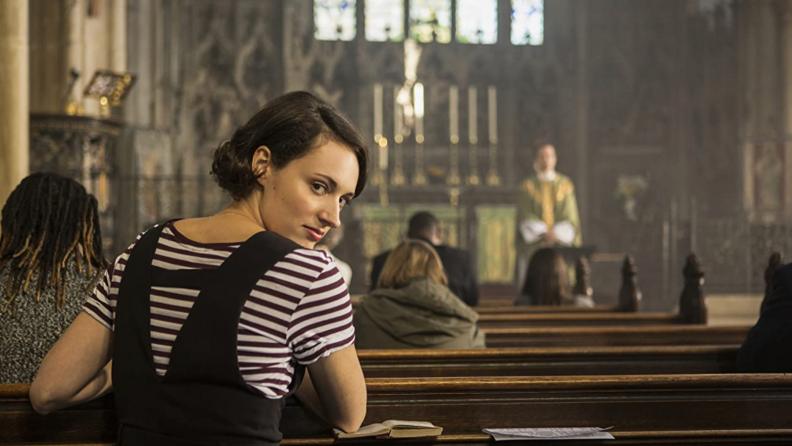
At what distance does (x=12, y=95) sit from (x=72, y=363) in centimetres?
506

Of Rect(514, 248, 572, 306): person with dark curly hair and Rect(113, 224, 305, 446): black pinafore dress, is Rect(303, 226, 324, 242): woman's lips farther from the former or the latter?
Rect(514, 248, 572, 306): person with dark curly hair

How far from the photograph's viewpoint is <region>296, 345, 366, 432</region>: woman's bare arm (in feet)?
5.63

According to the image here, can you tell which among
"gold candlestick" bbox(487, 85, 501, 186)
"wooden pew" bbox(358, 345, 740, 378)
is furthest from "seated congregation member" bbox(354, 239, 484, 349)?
"gold candlestick" bbox(487, 85, 501, 186)

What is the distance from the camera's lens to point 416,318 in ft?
12.9

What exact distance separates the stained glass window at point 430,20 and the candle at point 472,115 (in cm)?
108

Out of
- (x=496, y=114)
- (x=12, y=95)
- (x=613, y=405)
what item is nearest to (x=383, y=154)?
(x=496, y=114)

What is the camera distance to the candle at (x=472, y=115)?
12.7 m

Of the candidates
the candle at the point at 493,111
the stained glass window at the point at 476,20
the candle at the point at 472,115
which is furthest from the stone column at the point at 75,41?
the stained glass window at the point at 476,20

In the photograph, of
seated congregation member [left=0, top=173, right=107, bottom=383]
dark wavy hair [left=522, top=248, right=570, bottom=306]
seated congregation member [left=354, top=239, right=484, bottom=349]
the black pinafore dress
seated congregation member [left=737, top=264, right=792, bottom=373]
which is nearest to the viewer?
the black pinafore dress

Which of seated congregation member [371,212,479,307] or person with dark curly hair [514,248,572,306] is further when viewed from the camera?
person with dark curly hair [514,248,572,306]

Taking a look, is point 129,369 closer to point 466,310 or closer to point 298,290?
point 298,290

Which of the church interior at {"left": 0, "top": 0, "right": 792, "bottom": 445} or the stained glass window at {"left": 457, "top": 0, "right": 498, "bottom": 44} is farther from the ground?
the stained glass window at {"left": 457, "top": 0, "right": 498, "bottom": 44}

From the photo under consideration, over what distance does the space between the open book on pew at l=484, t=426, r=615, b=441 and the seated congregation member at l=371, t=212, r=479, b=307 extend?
3810 mm

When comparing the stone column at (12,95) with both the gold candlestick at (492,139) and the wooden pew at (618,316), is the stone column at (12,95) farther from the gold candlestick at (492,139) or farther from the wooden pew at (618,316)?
the gold candlestick at (492,139)
